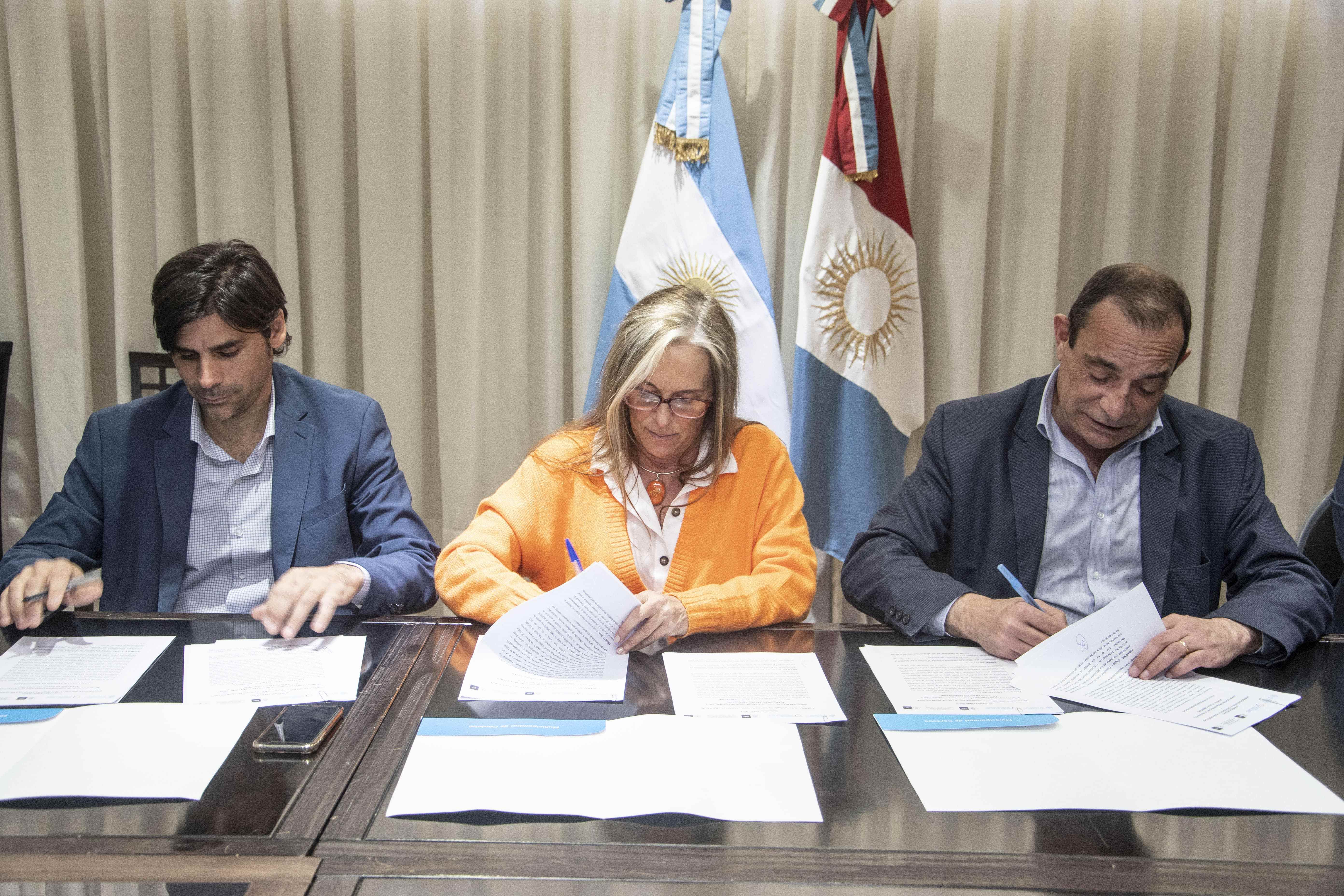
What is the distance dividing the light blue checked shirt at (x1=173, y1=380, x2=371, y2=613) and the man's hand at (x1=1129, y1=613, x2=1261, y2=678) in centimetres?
166

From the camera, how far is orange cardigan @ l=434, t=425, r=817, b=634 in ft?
5.78

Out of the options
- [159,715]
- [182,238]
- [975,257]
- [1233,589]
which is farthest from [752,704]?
[182,238]

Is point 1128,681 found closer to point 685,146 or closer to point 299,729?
point 299,729

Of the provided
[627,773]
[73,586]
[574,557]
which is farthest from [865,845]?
[73,586]

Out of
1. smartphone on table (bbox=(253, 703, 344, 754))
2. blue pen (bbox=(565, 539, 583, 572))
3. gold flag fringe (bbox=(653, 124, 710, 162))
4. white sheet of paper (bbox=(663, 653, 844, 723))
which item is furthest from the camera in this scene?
gold flag fringe (bbox=(653, 124, 710, 162))

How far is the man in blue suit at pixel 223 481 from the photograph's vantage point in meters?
1.80

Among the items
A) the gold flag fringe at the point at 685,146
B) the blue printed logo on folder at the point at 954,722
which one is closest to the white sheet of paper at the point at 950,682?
the blue printed logo on folder at the point at 954,722

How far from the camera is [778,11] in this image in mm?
2885

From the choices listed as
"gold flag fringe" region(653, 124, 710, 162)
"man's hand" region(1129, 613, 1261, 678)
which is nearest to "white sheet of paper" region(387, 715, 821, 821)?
"man's hand" region(1129, 613, 1261, 678)

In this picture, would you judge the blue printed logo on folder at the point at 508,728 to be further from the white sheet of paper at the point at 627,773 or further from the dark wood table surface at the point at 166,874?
the dark wood table surface at the point at 166,874

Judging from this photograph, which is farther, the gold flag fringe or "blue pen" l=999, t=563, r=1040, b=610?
the gold flag fringe

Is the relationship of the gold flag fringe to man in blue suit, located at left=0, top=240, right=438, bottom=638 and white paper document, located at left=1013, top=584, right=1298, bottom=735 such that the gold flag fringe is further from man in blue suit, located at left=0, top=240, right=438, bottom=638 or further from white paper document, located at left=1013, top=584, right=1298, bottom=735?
white paper document, located at left=1013, top=584, right=1298, bottom=735

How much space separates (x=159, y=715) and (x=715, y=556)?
1.02 metres

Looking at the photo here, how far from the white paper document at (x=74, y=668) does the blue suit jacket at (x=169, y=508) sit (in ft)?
1.31
